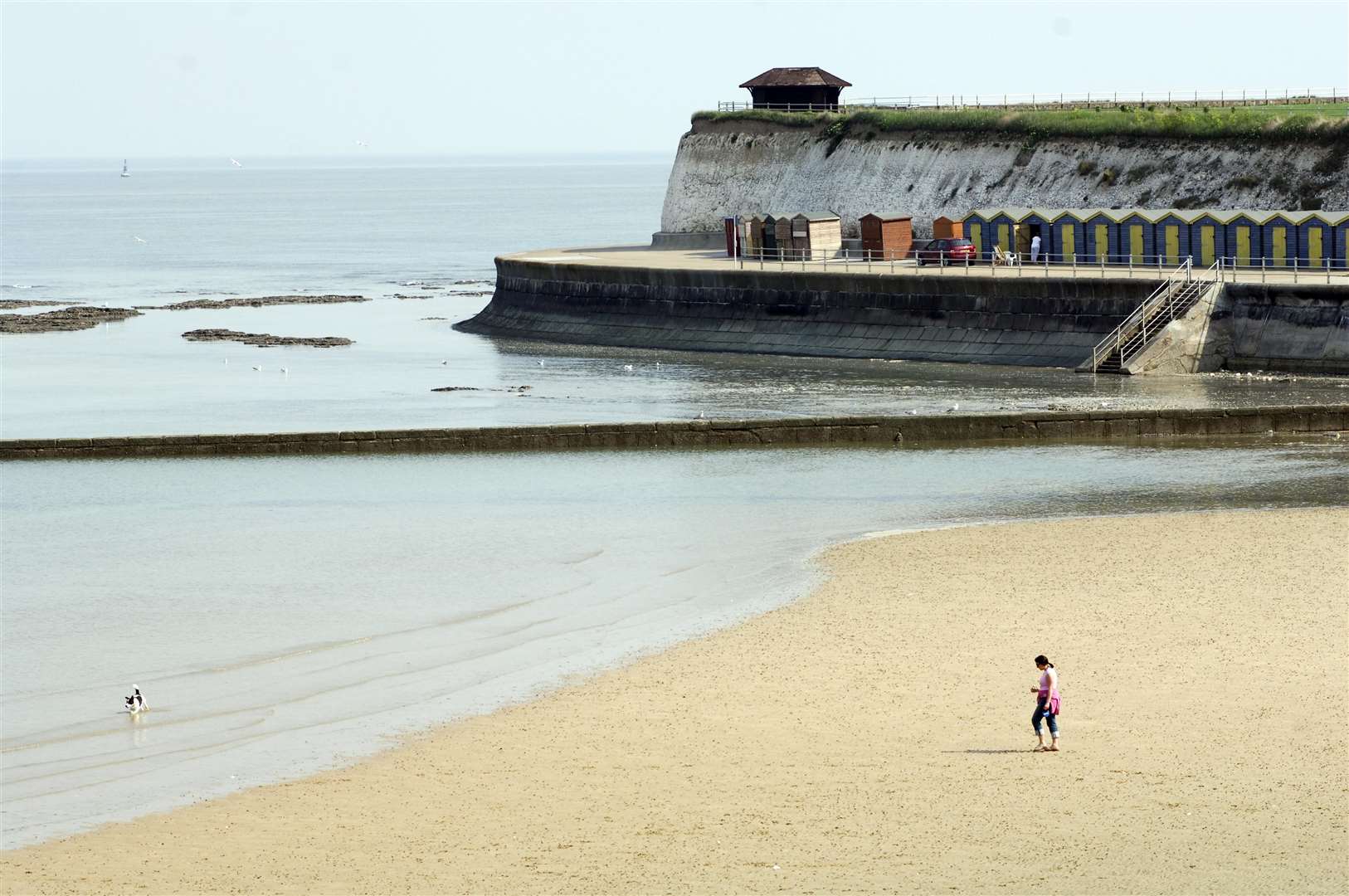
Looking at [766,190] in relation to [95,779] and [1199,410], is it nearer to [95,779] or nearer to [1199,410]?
[1199,410]

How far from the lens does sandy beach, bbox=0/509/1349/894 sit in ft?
47.3

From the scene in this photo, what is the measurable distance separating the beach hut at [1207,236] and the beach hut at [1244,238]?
0.18 metres

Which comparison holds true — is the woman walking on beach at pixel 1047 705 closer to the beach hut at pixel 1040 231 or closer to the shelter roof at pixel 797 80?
the beach hut at pixel 1040 231

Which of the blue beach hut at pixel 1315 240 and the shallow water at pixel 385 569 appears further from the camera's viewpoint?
the blue beach hut at pixel 1315 240

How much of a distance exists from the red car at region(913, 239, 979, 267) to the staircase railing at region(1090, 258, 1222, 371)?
9.26 meters

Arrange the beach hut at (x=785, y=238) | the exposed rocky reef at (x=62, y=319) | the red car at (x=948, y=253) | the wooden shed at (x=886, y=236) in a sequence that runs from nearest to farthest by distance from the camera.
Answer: the red car at (x=948, y=253)
the wooden shed at (x=886, y=236)
the beach hut at (x=785, y=238)
the exposed rocky reef at (x=62, y=319)

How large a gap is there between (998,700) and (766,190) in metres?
62.0

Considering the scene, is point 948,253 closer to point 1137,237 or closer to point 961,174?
point 1137,237

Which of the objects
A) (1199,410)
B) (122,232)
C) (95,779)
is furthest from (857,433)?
(122,232)

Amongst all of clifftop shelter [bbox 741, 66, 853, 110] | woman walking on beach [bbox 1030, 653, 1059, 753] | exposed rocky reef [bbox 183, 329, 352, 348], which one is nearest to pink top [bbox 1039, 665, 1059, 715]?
woman walking on beach [bbox 1030, 653, 1059, 753]

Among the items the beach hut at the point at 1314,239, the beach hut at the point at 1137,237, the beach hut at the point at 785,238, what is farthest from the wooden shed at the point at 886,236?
the beach hut at the point at 1314,239

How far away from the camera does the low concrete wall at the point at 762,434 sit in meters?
38.1

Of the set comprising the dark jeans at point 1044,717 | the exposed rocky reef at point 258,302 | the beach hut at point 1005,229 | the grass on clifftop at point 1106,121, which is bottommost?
the exposed rocky reef at point 258,302

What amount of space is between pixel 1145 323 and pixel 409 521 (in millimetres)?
23502
